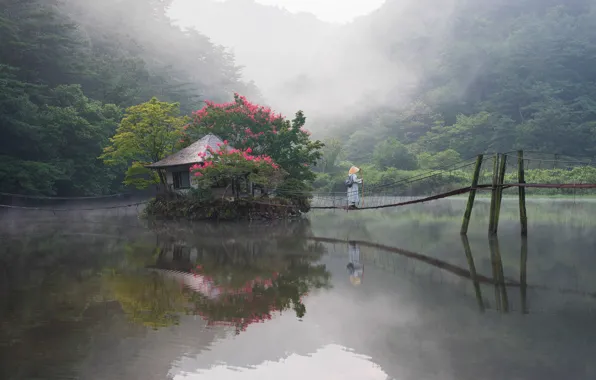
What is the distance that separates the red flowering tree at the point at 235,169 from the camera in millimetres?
18688

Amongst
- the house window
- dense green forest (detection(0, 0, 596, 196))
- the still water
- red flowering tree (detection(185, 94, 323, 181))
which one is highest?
dense green forest (detection(0, 0, 596, 196))

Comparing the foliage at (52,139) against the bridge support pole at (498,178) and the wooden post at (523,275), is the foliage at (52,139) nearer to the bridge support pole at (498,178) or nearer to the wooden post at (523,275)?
the bridge support pole at (498,178)

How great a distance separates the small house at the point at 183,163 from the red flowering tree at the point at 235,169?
1.03 meters

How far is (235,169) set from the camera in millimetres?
18625

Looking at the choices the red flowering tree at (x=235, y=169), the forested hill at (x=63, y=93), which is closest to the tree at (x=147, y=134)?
the red flowering tree at (x=235, y=169)

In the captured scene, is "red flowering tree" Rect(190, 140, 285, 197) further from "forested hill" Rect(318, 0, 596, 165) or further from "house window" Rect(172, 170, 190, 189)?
"forested hill" Rect(318, 0, 596, 165)

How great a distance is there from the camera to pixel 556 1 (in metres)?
63.2

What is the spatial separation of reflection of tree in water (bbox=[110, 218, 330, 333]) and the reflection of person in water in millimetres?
504

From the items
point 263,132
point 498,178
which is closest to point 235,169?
point 263,132

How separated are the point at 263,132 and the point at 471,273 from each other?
1519cm

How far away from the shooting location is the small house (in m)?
21.1

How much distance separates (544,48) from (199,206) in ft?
165

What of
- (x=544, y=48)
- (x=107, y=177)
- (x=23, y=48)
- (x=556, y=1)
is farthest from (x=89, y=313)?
(x=556, y=1)

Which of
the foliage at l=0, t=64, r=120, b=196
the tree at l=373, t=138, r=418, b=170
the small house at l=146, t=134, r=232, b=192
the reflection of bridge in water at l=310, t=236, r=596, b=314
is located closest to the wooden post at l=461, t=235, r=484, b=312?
the reflection of bridge in water at l=310, t=236, r=596, b=314
